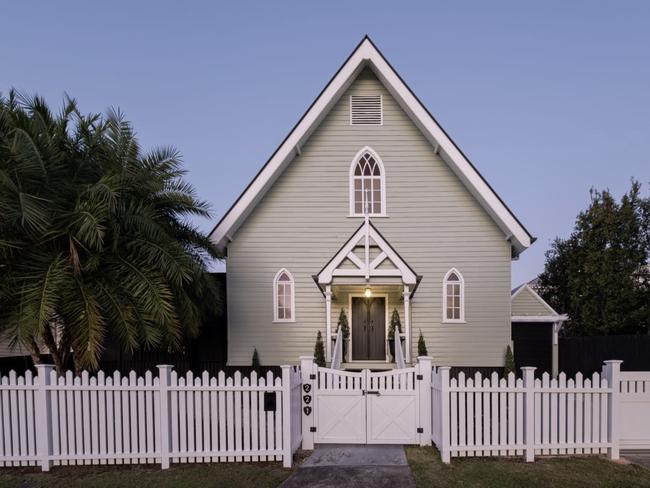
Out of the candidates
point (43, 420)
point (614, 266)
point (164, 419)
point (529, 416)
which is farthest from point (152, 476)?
point (614, 266)

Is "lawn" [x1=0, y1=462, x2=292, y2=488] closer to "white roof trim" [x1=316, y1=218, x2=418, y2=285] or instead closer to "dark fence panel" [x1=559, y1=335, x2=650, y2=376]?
"white roof trim" [x1=316, y1=218, x2=418, y2=285]

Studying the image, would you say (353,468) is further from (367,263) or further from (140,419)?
(367,263)

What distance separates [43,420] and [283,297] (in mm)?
7199

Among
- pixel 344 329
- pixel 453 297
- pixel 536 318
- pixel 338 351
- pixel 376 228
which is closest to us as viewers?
pixel 338 351

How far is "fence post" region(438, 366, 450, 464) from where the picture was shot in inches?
281

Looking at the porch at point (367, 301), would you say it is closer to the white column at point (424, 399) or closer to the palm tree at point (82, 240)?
the white column at point (424, 399)

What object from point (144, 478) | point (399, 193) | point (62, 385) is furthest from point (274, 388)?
point (399, 193)

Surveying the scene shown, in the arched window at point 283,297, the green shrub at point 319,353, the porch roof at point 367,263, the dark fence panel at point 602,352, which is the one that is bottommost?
the dark fence panel at point 602,352

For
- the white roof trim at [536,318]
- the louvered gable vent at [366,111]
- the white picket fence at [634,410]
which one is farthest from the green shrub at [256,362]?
the white roof trim at [536,318]

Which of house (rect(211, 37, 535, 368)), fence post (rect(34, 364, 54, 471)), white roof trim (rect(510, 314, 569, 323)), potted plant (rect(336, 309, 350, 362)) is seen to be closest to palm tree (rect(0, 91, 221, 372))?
fence post (rect(34, 364, 54, 471))

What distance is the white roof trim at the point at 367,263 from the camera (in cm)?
1148

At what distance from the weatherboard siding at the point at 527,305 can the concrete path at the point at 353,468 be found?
10.0 metres

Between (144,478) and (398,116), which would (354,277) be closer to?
(398,116)

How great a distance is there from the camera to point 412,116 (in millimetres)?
12664
